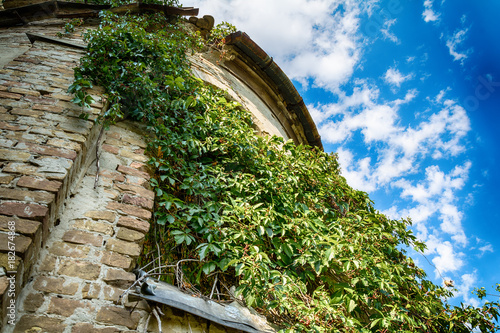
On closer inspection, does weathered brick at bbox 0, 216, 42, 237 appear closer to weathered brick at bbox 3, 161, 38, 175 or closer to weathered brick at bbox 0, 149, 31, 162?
weathered brick at bbox 3, 161, 38, 175

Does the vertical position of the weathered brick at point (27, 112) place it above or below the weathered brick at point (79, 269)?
above

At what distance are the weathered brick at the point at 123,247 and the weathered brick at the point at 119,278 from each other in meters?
0.13

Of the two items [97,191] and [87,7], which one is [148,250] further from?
[87,7]

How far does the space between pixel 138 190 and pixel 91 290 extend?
0.81 meters

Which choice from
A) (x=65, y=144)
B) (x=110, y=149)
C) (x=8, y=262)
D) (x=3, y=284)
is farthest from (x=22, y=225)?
(x=110, y=149)

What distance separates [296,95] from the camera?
550 cm

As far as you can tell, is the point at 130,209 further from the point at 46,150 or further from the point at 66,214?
the point at 46,150

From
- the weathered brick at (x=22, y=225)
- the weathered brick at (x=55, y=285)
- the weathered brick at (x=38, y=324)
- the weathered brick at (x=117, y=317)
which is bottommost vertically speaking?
the weathered brick at (x=38, y=324)

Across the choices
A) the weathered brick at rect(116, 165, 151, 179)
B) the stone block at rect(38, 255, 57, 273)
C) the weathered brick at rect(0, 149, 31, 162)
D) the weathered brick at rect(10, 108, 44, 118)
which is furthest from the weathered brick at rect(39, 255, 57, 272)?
the weathered brick at rect(10, 108, 44, 118)

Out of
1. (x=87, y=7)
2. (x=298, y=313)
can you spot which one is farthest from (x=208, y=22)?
(x=298, y=313)

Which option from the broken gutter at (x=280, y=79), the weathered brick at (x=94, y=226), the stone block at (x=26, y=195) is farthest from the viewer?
the broken gutter at (x=280, y=79)

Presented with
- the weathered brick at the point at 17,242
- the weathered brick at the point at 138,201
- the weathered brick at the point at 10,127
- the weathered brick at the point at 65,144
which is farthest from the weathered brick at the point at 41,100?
the weathered brick at the point at 17,242

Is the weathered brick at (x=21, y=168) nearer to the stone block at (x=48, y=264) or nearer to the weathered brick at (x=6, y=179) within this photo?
the weathered brick at (x=6, y=179)

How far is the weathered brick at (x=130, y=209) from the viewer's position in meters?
2.13
